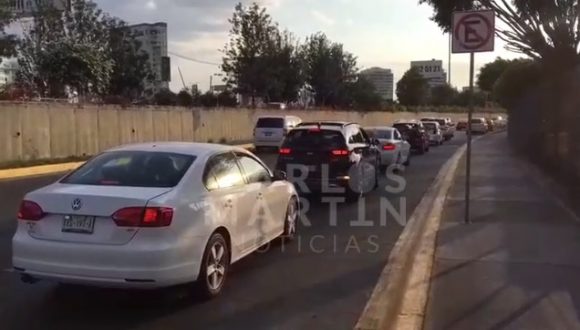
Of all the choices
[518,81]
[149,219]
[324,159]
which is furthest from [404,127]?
[149,219]

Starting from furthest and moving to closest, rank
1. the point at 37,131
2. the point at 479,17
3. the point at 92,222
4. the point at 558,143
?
the point at 37,131, the point at 558,143, the point at 479,17, the point at 92,222

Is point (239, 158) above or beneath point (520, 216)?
above

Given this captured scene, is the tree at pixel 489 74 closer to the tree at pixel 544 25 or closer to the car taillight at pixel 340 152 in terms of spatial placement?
the tree at pixel 544 25

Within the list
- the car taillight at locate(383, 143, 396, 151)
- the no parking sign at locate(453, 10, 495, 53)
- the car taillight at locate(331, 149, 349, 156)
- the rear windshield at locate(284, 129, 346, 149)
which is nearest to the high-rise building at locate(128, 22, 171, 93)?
the car taillight at locate(383, 143, 396, 151)

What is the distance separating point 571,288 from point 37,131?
69.3 ft

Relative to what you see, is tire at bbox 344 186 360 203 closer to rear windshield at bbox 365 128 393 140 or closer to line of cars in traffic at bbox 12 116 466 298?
line of cars in traffic at bbox 12 116 466 298

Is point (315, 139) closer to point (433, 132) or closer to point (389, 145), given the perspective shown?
point (389, 145)

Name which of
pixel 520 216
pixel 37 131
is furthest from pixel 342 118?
pixel 520 216

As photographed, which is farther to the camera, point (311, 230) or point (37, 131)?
point (37, 131)

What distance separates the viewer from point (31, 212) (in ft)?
21.0

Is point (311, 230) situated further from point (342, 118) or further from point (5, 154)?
point (342, 118)

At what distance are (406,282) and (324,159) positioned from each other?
6.66m

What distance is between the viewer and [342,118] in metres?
54.0

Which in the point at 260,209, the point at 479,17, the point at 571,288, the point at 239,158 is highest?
the point at 479,17
